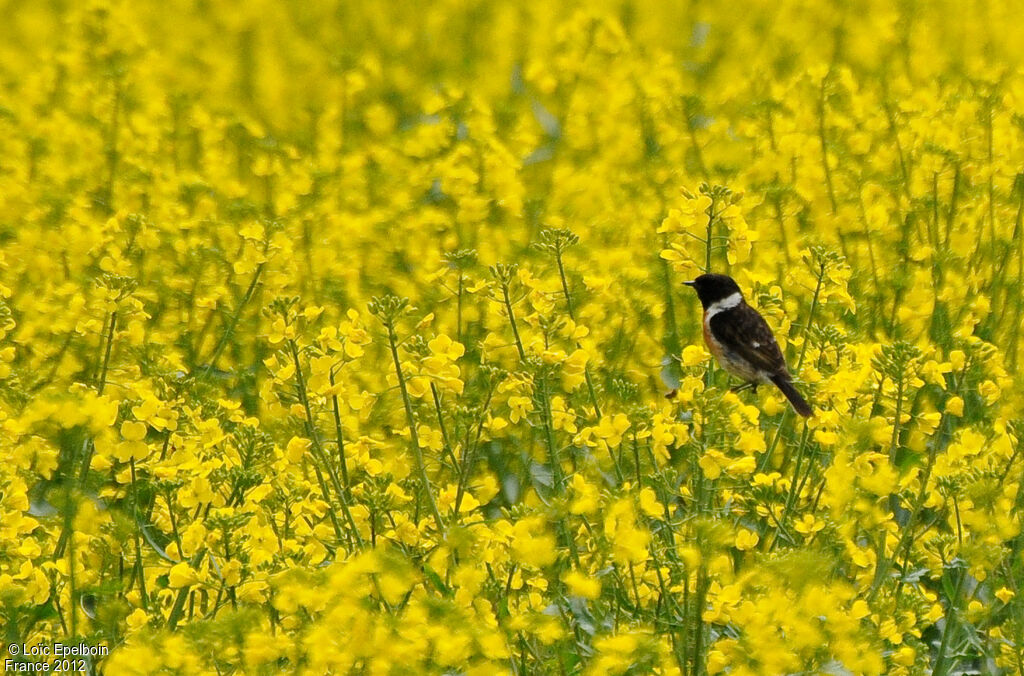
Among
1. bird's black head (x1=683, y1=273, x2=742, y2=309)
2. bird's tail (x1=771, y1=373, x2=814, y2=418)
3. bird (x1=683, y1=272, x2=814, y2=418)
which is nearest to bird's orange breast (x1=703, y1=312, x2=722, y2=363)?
bird (x1=683, y1=272, x2=814, y2=418)

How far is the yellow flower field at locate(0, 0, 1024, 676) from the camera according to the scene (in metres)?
2.85

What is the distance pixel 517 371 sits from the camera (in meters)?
3.58

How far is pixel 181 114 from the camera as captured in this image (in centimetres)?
656

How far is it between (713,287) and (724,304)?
5.5 inches

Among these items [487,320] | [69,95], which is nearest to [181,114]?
[69,95]

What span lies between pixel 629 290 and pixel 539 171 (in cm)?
232

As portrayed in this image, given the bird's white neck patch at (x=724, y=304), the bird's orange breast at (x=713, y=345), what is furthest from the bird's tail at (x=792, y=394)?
the bird's white neck patch at (x=724, y=304)

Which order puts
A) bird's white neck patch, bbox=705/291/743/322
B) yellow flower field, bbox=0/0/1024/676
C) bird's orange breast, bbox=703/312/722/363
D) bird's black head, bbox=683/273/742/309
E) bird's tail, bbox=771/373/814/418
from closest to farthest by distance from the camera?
yellow flower field, bbox=0/0/1024/676, bird's tail, bbox=771/373/814/418, bird's orange breast, bbox=703/312/722/363, bird's white neck patch, bbox=705/291/743/322, bird's black head, bbox=683/273/742/309

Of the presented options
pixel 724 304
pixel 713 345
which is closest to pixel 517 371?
pixel 713 345

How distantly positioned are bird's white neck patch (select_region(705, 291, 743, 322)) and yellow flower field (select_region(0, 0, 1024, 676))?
14 cm

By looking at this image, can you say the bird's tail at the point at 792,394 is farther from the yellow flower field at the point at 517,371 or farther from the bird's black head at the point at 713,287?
the bird's black head at the point at 713,287

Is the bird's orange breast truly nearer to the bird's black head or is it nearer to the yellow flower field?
the yellow flower field

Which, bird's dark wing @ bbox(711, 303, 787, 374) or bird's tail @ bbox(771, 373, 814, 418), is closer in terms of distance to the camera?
bird's tail @ bbox(771, 373, 814, 418)

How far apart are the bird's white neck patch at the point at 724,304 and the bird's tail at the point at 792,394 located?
0.38 meters
